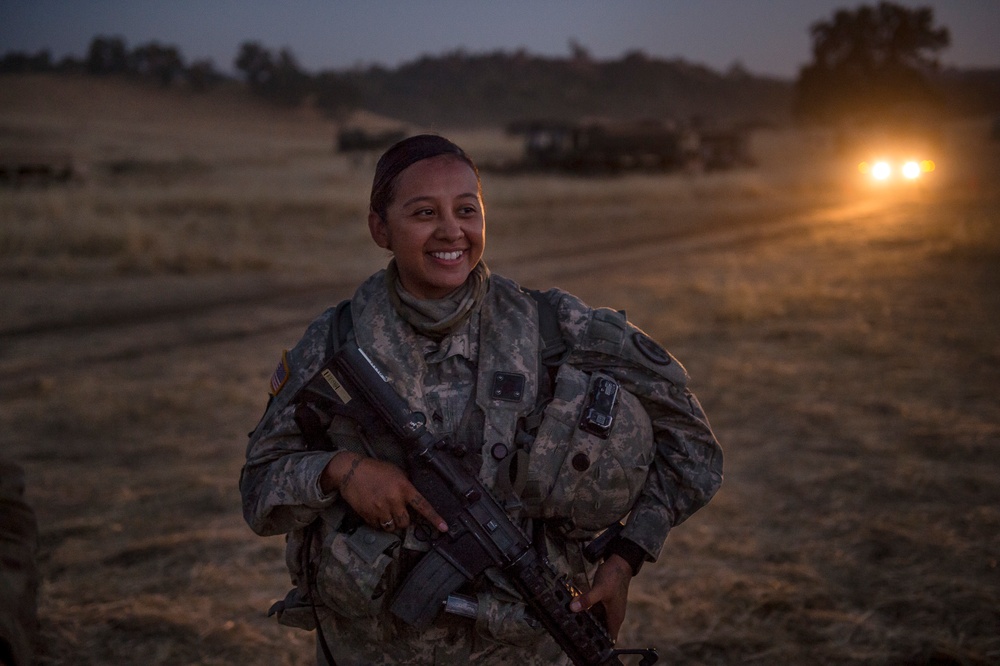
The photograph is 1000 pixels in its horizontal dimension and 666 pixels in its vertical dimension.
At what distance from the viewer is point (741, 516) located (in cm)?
437

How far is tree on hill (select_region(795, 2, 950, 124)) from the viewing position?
1754 inches

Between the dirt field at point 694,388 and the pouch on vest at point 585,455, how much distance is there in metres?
1.63

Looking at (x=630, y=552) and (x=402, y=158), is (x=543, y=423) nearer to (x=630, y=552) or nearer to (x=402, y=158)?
(x=630, y=552)

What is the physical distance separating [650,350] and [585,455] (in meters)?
0.32

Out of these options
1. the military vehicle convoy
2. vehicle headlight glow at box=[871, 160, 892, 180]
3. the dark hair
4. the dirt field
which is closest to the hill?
the military vehicle convoy

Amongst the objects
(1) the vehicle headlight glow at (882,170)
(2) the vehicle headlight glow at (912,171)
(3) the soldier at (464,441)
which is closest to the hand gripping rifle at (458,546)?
(3) the soldier at (464,441)

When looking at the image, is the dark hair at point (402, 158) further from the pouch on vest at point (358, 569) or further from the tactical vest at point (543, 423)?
the pouch on vest at point (358, 569)

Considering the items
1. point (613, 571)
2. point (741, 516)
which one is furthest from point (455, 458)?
point (741, 516)

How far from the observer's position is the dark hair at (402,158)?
6.19 feet

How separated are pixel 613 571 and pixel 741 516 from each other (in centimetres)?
270

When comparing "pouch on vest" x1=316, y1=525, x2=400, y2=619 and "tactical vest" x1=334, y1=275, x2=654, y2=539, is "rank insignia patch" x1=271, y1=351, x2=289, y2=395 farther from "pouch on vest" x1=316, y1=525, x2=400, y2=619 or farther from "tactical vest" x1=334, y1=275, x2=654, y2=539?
"pouch on vest" x1=316, y1=525, x2=400, y2=619

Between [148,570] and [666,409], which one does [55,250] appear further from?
[666,409]

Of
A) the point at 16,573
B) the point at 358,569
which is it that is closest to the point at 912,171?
the point at 16,573

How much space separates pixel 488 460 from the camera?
186cm
